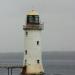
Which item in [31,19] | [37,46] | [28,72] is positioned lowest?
[28,72]

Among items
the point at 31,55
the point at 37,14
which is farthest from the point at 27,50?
the point at 37,14

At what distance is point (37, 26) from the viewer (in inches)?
2052

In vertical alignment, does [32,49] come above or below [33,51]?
above

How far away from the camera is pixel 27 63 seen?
171 ft

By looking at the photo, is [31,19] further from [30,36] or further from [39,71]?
[39,71]

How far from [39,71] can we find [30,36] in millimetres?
4358

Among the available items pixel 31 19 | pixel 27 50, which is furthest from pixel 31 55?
pixel 31 19

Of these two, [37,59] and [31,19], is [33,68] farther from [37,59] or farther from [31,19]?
[31,19]

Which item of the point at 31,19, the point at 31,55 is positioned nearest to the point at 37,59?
the point at 31,55

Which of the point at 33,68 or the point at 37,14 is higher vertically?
the point at 37,14

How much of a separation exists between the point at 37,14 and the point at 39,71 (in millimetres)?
6964

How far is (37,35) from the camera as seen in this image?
171 ft

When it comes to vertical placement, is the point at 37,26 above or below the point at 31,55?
above

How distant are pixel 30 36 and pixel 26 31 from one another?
0.91 metres
